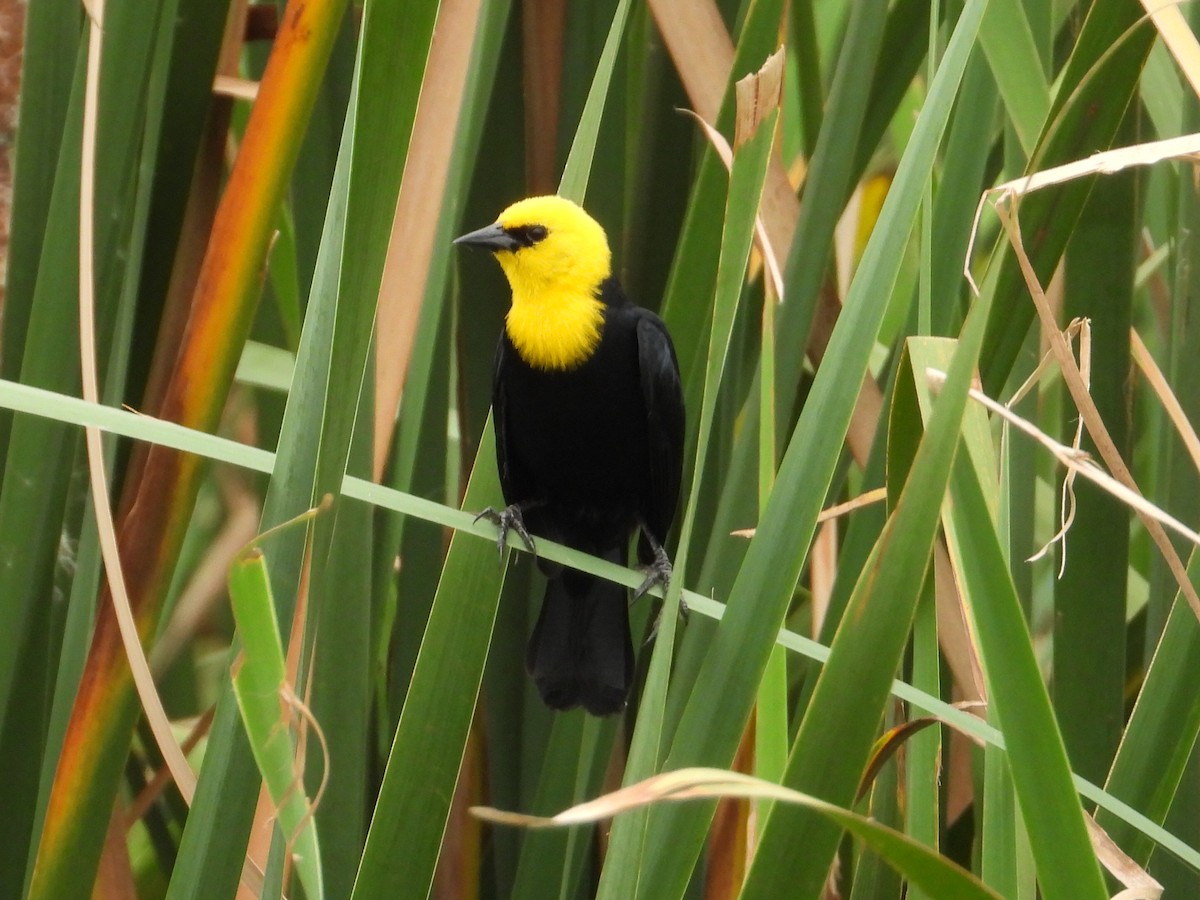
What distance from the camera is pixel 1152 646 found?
104 cm

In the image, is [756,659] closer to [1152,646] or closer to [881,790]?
[881,790]

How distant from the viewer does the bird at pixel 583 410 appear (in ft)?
4.55

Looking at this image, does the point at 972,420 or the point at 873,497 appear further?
the point at 873,497

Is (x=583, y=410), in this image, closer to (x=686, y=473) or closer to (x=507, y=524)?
(x=686, y=473)

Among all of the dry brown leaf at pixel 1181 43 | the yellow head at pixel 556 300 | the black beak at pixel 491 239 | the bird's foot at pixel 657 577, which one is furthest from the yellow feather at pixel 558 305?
the dry brown leaf at pixel 1181 43

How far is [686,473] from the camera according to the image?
130 cm

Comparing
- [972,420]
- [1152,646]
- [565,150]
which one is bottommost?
[1152,646]

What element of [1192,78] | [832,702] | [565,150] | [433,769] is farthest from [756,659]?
[565,150]

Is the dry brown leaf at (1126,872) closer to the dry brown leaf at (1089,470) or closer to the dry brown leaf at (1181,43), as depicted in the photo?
the dry brown leaf at (1089,470)

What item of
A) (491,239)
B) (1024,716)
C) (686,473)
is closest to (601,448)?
(686,473)

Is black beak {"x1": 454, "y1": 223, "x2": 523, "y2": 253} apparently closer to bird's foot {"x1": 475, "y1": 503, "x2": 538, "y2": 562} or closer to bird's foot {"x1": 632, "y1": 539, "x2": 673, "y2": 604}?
bird's foot {"x1": 475, "y1": 503, "x2": 538, "y2": 562}

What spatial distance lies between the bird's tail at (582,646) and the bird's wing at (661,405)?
0.52 ft

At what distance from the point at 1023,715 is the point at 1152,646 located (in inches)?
22.5

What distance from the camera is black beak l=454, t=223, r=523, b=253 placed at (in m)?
1.17
